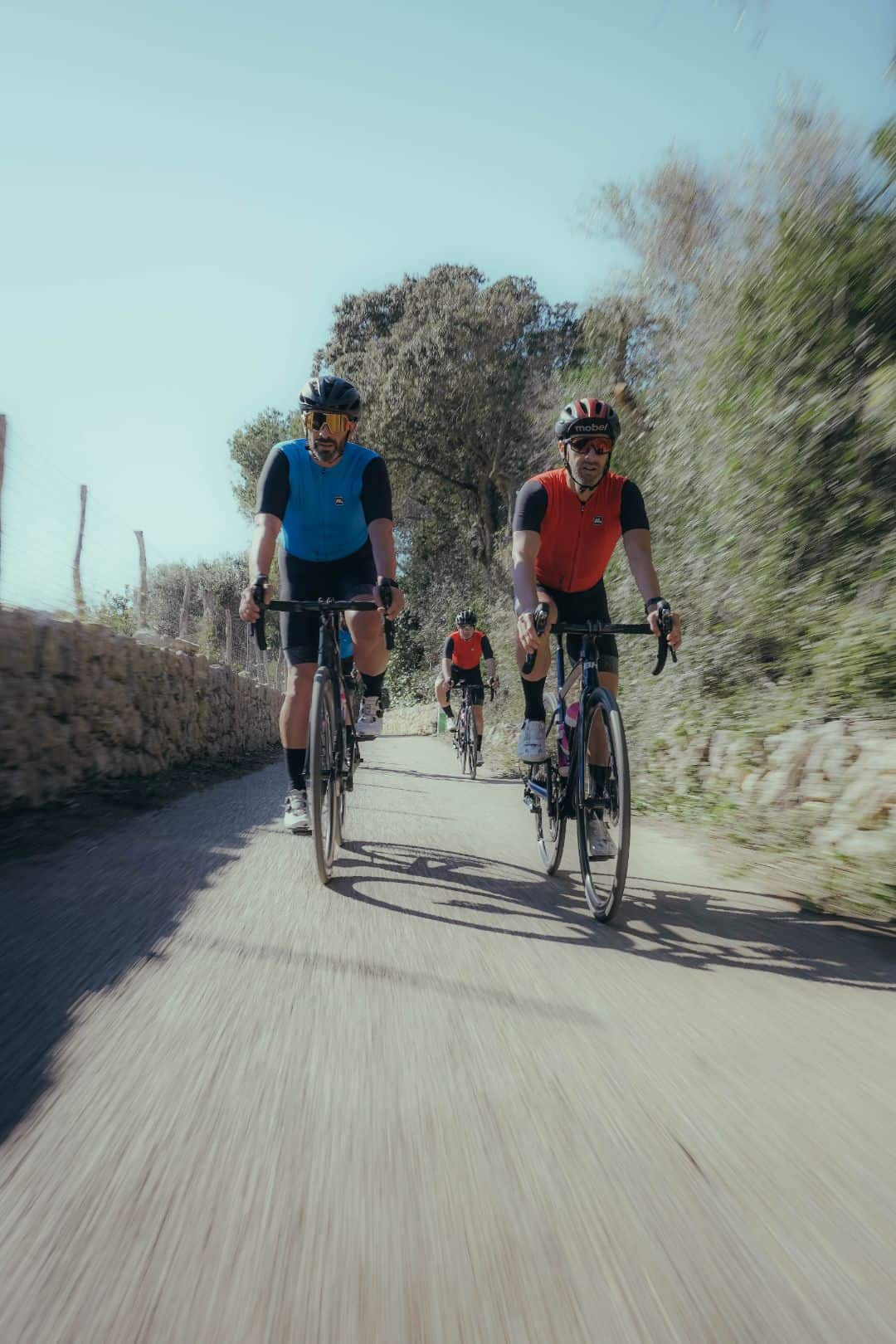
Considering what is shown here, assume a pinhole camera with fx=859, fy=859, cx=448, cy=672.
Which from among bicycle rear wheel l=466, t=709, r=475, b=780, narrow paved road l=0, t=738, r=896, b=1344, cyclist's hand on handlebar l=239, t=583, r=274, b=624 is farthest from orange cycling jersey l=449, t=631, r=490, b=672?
narrow paved road l=0, t=738, r=896, b=1344

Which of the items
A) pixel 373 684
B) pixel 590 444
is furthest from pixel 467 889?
pixel 590 444

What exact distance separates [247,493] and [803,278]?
27295mm

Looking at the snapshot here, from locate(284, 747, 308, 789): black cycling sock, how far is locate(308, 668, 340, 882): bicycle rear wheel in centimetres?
17

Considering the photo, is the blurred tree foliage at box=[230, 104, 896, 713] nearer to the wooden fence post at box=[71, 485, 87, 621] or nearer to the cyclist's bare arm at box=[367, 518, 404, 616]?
the cyclist's bare arm at box=[367, 518, 404, 616]

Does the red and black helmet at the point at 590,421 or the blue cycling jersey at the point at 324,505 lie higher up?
the red and black helmet at the point at 590,421

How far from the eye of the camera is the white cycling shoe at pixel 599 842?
3588 millimetres

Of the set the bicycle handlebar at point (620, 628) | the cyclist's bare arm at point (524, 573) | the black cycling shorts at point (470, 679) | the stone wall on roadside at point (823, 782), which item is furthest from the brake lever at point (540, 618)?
the black cycling shorts at point (470, 679)

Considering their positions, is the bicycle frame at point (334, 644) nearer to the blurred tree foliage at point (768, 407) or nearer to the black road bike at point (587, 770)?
the black road bike at point (587, 770)

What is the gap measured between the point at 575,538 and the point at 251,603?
165 centimetres

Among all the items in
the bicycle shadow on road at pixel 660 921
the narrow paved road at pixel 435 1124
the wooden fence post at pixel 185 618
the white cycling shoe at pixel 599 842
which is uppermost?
the wooden fence post at pixel 185 618

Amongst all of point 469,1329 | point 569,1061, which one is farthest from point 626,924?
point 469,1329

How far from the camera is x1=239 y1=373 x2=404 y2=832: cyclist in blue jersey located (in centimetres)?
443

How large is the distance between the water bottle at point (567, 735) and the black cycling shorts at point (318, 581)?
1.25m

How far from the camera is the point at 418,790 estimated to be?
8211 millimetres
